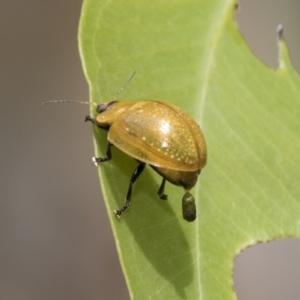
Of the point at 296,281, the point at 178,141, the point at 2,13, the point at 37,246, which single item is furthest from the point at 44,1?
the point at 178,141

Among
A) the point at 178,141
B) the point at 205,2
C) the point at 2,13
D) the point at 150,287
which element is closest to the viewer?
the point at 150,287

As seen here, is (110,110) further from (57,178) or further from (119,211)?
(57,178)

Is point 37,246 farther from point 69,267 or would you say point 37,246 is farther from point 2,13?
point 2,13

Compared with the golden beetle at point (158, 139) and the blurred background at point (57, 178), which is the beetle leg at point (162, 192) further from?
the blurred background at point (57, 178)

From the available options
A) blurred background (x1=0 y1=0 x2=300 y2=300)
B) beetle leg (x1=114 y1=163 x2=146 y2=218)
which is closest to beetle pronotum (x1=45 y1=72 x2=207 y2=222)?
beetle leg (x1=114 y1=163 x2=146 y2=218)

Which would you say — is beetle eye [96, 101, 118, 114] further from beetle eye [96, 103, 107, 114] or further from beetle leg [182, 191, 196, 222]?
beetle leg [182, 191, 196, 222]

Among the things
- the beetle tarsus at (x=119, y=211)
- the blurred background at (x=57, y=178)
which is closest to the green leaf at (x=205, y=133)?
the beetle tarsus at (x=119, y=211)

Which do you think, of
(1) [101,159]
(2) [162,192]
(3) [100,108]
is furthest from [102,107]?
(2) [162,192]
